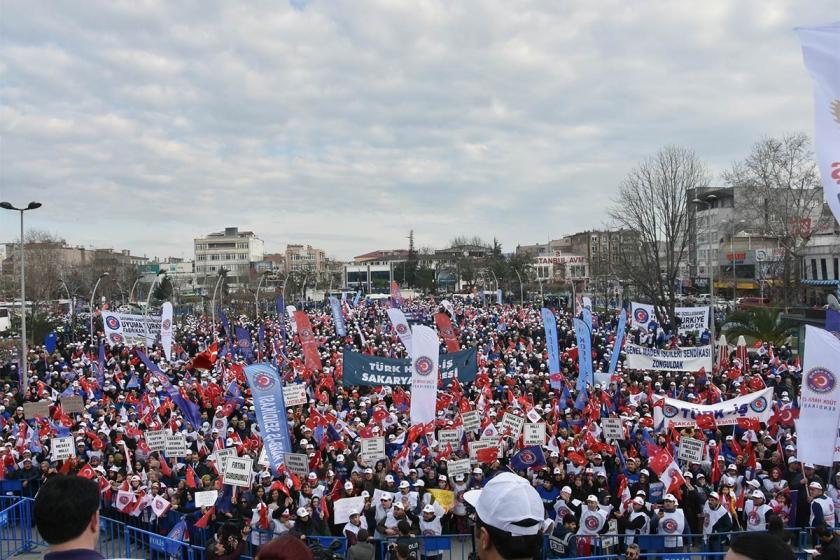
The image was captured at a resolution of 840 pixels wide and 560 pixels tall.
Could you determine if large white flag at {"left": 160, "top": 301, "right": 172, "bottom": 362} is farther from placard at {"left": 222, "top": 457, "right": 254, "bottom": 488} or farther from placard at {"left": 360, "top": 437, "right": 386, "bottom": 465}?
placard at {"left": 222, "top": 457, "right": 254, "bottom": 488}

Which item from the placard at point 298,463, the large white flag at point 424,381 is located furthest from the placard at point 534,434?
the placard at point 298,463

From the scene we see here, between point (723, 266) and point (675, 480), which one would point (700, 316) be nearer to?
point (675, 480)

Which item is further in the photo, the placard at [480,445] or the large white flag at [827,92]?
the placard at [480,445]

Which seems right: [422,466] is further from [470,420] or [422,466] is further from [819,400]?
[819,400]

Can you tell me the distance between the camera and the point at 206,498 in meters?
9.70

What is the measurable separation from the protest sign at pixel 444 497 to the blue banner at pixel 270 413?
298 cm

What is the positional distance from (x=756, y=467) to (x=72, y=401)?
1436 cm

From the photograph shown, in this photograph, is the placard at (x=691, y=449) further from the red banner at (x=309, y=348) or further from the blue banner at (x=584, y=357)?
the red banner at (x=309, y=348)

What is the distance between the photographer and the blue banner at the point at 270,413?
39.5 ft

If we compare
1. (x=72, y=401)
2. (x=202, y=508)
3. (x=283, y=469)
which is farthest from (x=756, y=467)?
(x=72, y=401)

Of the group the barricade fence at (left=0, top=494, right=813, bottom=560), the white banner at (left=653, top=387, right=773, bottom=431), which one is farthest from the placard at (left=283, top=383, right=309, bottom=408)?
the white banner at (left=653, top=387, right=773, bottom=431)

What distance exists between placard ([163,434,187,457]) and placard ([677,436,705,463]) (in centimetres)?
868

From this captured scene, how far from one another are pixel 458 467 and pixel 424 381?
2588 mm

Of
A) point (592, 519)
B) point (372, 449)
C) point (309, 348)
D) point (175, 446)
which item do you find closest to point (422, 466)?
point (372, 449)
